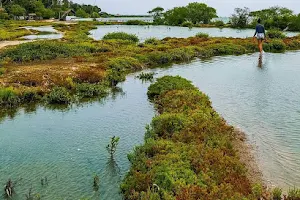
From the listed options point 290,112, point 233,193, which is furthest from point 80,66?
point 233,193

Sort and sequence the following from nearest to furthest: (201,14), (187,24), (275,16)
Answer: (275,16) < (187,24) < (201,14)

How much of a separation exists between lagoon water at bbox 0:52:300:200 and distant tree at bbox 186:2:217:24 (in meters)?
97.8

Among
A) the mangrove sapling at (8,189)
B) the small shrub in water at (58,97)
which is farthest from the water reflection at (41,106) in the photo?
the mangrove sapling at (8,189)

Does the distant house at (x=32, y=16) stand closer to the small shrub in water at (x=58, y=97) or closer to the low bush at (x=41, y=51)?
the low bush at (x=41, y=51)

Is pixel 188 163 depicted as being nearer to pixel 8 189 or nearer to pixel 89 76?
pixel 8 189

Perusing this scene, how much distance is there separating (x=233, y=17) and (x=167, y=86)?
279 ft

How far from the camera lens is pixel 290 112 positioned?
60.2ft

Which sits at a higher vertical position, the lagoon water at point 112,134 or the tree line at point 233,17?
the tree line at point 233,17

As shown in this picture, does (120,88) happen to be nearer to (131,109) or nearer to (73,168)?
(131,109)

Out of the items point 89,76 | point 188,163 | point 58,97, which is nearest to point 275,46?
point 89,76

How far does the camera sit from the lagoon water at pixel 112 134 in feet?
38.3

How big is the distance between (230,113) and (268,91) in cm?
611

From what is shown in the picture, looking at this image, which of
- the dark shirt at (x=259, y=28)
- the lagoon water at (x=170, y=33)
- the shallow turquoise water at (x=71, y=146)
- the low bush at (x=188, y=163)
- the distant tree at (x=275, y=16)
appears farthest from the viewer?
the distant tree at (x=275, y=16)

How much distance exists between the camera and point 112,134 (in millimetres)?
16031
